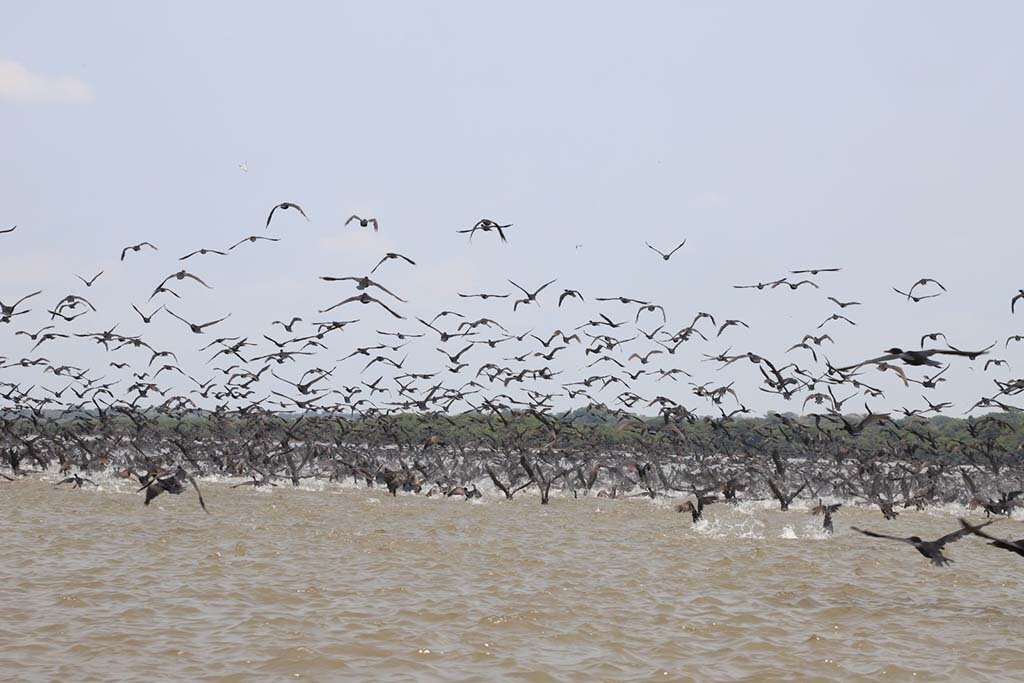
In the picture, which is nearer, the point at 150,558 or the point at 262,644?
the point at 262,644

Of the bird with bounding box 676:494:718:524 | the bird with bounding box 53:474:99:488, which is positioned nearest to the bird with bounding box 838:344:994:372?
the bird with bounding box 676:494:718:524

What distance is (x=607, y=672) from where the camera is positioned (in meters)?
9.83

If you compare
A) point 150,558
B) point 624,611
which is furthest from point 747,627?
point 150,558

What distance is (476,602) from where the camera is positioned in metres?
13.0

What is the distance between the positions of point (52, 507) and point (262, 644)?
15657 mm

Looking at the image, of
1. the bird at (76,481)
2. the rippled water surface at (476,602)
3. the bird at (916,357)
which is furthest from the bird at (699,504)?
the bird at (76,481)

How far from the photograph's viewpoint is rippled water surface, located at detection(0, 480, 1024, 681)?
32.7ft

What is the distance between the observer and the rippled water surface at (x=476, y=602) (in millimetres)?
9961

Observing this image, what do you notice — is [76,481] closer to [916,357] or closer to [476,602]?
[476,602]

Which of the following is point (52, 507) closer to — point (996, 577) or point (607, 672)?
point (607, 672)

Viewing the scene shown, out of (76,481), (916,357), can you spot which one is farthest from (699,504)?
(76,481)

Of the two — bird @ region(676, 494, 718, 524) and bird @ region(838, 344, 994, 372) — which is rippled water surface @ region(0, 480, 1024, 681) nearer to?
bird @ region(676, 494, 718, 524)

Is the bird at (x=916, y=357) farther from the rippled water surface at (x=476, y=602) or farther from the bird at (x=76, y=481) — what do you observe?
the bird at (x=76, y=481)

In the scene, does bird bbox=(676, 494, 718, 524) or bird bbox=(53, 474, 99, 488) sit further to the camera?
bird bbox=(53, 474, 99, 488)
